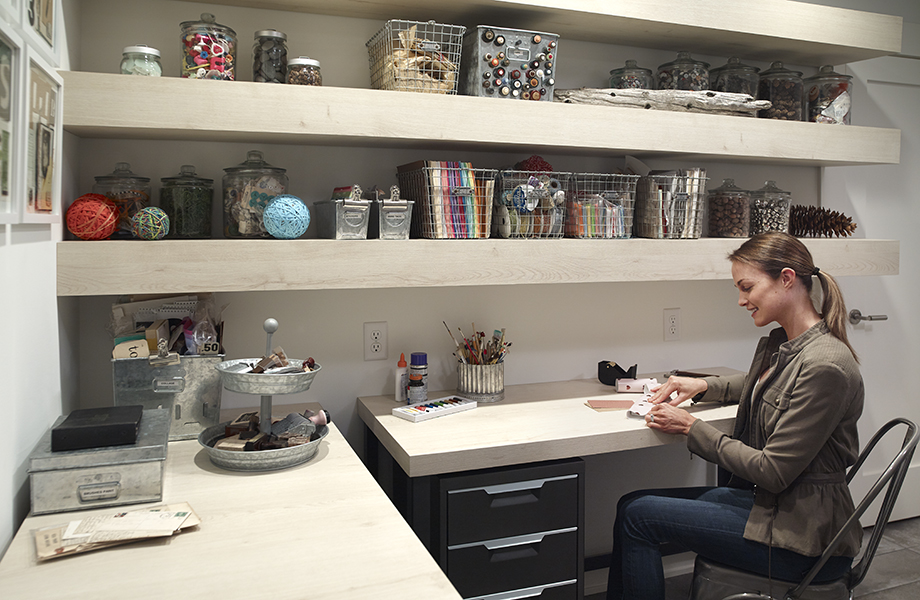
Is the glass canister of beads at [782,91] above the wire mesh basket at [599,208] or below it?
above

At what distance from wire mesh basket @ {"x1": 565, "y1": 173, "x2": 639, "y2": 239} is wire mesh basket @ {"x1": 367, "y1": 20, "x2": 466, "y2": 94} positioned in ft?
1.78

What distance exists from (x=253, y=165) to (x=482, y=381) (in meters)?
0.99

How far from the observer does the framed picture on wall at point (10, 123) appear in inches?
44.3

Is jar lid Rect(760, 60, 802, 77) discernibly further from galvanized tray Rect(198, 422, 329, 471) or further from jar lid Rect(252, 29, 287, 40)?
galvanized tray Rect(198, 422, 329, 471)

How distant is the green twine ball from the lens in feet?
5.77

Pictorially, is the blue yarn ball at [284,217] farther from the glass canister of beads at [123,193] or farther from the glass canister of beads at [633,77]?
the glass canister of beads at [633,77]

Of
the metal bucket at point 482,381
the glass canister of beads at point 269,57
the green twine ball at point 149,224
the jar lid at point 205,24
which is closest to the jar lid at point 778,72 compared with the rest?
the metal bucket at point 482,381

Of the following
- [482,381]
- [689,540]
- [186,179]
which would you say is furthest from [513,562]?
[186,179]

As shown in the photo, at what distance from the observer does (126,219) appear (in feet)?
6.05

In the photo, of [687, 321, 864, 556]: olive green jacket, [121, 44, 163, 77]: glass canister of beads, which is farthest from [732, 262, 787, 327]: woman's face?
[121, 44, 163, 77]: glass canister of beads

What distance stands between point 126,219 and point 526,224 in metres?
1.18

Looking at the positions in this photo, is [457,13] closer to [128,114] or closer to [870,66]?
[128,114]

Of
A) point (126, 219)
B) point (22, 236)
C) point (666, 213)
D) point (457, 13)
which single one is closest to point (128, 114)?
Result: point (126, 219)

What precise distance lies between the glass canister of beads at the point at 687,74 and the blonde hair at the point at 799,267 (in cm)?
80
